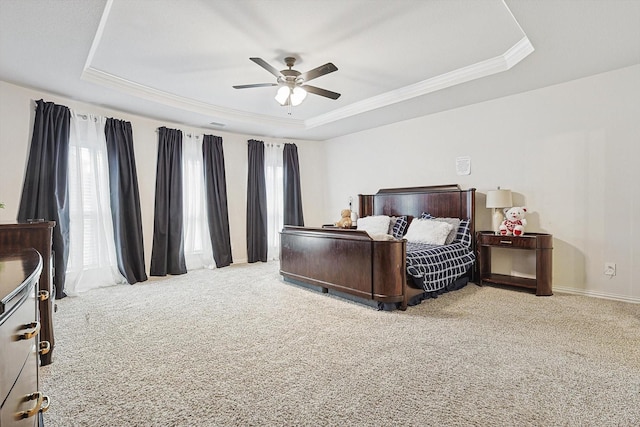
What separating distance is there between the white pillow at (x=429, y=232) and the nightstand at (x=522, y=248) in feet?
1.44

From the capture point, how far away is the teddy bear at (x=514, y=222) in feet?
12.5

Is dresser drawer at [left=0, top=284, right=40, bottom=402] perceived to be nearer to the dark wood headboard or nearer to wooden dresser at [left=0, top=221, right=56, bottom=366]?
wooden dresser at [left=0, top=221, right=56, bottom=366]

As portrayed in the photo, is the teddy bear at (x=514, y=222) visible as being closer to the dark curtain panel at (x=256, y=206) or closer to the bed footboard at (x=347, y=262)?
the bed footboard at (x=347, y=262)

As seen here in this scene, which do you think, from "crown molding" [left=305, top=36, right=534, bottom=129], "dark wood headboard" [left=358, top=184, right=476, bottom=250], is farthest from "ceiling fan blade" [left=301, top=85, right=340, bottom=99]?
"dark wood headboard" [left=358, top=184, right=476, bottom=250]

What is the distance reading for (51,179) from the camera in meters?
3.81

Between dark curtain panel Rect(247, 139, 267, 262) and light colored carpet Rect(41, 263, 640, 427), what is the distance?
253 cm

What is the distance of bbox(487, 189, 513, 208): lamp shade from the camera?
3922 mm

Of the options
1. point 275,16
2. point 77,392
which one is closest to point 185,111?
point 275,16

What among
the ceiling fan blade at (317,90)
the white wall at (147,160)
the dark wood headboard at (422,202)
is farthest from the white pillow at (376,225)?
the ceiling fan blade at (317,90)

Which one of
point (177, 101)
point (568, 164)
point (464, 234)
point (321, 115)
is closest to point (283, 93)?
point (177, 101)

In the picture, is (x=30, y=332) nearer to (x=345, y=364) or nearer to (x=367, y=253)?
(x=345, y=364)

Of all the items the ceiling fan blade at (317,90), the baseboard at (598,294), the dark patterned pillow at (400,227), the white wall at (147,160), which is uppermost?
the ceiling fan blade at (317,90)

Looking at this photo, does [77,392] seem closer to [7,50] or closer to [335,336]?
[335,336]

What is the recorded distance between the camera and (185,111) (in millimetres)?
4547
